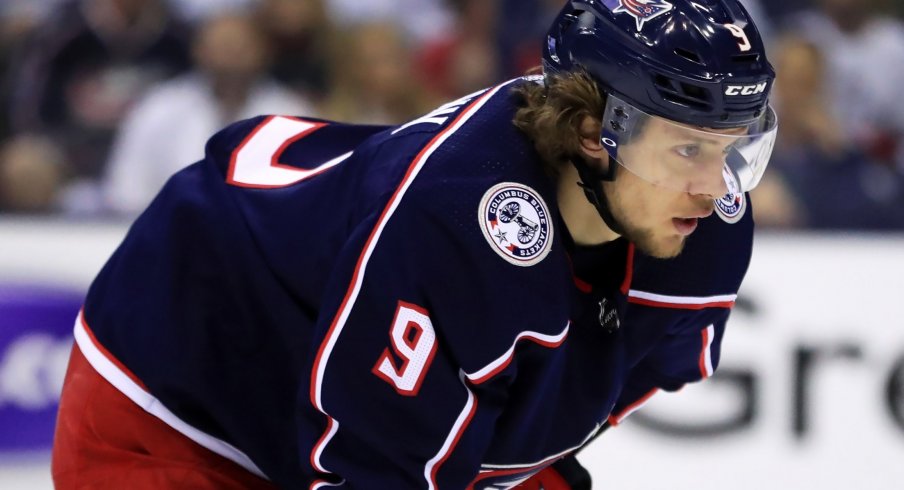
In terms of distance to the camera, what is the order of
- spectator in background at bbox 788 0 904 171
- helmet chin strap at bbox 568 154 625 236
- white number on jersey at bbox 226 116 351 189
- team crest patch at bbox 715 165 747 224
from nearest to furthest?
helmet chin strap at bbox 568 154 625 236 < white number on jersey at bbox 226 116 351 189 < team crest patch at bbox 715 165 747 224 < spectator in background at bbox 788 0 904 171

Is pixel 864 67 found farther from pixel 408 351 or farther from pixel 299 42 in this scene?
pixel 408 351

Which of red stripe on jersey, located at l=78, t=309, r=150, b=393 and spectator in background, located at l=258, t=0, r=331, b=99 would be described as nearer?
red stripe on jersey, located at l=78, t=309, r=150, b=393

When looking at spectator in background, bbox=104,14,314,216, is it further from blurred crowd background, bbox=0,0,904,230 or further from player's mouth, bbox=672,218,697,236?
player's mouth, bbox=672,218,697,236

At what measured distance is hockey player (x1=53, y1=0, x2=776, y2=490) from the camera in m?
1.68

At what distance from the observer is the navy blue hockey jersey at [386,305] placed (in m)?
1.67

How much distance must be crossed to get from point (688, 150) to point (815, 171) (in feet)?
9.05

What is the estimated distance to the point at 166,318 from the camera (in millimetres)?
1915

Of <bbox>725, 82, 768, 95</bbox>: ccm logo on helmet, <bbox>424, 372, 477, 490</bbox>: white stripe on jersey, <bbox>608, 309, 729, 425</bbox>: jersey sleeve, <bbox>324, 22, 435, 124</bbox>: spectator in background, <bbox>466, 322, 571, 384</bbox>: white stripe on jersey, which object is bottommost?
<bbox>324, 22, 435, 124</bbox>: spectator in background

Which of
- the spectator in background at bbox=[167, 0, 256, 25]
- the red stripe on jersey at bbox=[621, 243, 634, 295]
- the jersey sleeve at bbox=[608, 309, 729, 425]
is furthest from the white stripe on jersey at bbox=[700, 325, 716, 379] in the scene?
the spectator in background at bbox=[167, 0, 256, 25]

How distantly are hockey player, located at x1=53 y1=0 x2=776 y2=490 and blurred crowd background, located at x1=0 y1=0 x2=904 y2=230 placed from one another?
2.24 metres

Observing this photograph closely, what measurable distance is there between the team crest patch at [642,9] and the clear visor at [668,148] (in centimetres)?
12

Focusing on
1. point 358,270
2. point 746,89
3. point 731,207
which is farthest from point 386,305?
point 731,207

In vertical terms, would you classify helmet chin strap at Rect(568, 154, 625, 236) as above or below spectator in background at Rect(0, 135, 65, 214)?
above

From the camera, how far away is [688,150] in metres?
1.75
